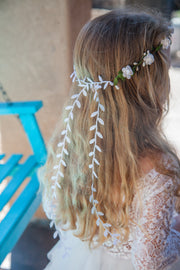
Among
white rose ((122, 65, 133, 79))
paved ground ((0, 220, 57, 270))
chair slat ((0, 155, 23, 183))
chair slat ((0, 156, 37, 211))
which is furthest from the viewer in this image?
paved ground ((0, 220, 57, 270))

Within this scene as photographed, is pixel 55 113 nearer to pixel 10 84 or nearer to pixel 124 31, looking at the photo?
pixel 10 84

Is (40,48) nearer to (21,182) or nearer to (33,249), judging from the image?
(21,182)

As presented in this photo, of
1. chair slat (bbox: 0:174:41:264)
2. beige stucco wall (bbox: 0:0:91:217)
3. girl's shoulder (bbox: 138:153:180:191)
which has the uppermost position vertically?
beige stucco wall (bbox: 0:0:91:217)

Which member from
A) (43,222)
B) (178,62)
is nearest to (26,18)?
(178,62)

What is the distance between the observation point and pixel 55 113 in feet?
4.16

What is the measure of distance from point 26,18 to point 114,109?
0.71 m

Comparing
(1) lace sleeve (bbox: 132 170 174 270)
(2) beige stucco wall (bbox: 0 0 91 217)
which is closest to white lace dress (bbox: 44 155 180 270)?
(1) lace sleeve (bbox: 132 170 174 270)

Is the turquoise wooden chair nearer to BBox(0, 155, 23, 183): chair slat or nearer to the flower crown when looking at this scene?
BBox(0, 155, 23, 183): chair slat

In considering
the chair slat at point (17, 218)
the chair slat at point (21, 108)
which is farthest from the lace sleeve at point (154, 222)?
the chair slat at point (21, 108)

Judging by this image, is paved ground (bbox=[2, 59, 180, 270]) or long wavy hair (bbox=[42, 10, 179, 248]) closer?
long wavy hair (bbox=[42, 10, 179, 248])

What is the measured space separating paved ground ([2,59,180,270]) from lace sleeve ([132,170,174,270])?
431mm

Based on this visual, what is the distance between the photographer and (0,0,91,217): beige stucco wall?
110cm

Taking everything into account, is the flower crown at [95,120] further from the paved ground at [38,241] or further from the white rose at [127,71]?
the paved ground at [38,241]

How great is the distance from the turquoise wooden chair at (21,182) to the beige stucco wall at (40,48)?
0.49 ft
